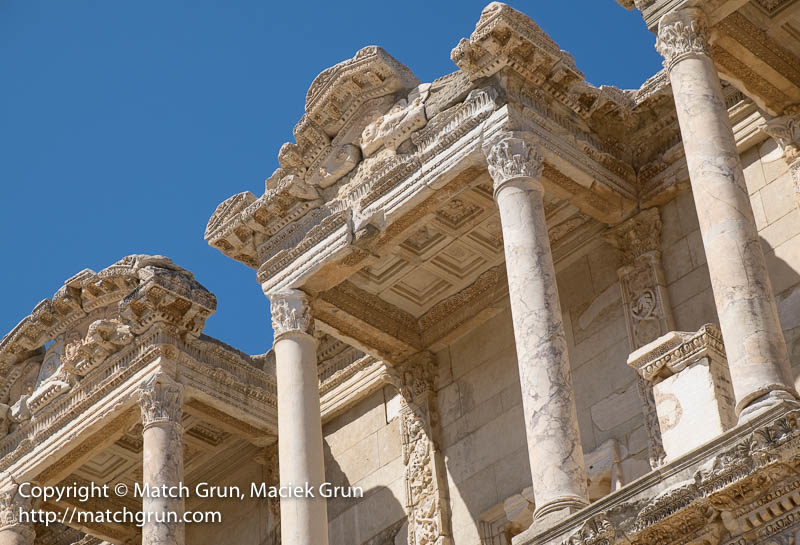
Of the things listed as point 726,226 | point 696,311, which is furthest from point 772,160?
point 726,226

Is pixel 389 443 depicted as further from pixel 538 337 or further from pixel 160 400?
pixel 538 337

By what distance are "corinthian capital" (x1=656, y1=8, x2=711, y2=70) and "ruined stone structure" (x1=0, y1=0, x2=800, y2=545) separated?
0.03 meters

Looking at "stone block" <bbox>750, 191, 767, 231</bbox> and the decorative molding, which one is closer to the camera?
the decorative molding

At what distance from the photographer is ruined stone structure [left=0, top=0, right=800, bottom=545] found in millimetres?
13992

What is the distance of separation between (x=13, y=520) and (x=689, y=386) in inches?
399

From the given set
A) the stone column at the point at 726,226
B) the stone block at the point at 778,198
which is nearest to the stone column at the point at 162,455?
the stone block at the point at 778,198

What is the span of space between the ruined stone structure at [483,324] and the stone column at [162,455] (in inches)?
1.3

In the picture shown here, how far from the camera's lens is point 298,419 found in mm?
17625

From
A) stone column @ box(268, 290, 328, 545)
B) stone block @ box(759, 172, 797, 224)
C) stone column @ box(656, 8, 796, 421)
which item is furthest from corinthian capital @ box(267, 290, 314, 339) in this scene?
stone column @ box(656, 8, 796, 421)

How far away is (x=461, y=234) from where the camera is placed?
62.2 ft

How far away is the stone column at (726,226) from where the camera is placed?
13.1m

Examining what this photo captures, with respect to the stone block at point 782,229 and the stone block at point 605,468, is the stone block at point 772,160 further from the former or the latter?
the stone block at point 605,468

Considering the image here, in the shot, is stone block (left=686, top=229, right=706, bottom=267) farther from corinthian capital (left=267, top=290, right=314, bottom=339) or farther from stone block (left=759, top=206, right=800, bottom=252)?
corinthian capital (left=267, top=290, right=314, bottom=339)

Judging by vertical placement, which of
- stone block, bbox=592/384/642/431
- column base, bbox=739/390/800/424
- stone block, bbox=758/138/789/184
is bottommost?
column base, bbox=739/390/800/424
